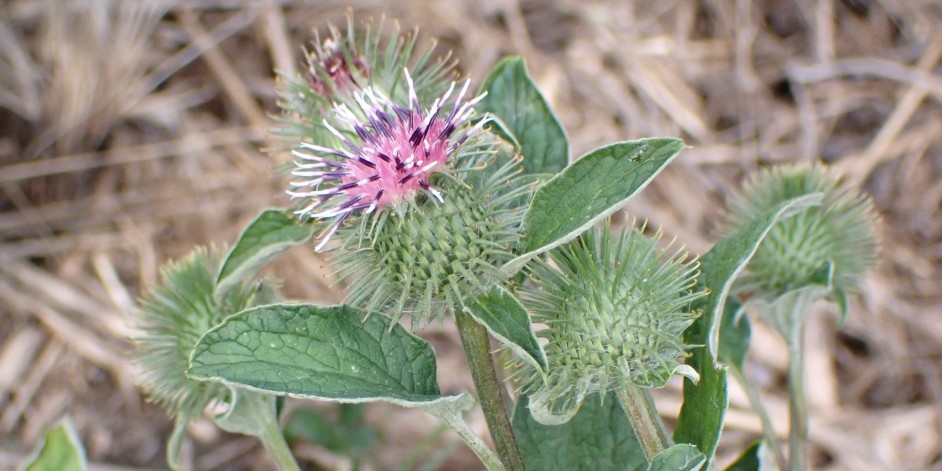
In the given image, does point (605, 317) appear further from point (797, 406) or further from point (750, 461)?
point (797, 406)

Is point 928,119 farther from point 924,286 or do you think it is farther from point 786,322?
point 786,322

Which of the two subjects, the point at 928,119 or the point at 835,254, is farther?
the point at 928,119

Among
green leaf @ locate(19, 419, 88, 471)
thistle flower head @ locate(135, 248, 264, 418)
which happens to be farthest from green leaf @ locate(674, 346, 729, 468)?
green leaf @ locate(19, 419, 88, 471)

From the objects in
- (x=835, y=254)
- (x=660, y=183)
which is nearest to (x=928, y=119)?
(x=660, y=183)

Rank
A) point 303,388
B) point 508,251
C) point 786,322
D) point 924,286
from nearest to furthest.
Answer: point 303,388
point 508,251
point 786,322
point 924,286

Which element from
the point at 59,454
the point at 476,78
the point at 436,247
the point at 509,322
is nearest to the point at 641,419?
the point at 509,322

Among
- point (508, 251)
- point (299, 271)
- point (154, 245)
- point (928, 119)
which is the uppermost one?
point (154, 245)

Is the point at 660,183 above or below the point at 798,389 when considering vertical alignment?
above
